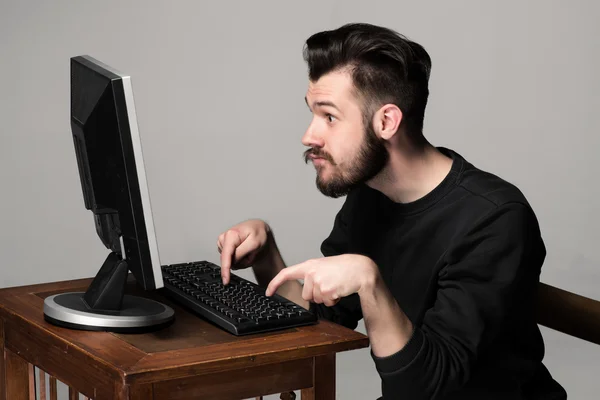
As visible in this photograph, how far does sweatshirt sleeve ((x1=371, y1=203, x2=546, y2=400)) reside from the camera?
5.40 ft

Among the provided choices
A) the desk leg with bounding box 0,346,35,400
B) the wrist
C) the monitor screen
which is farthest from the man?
the desk leg with bounding box 0,346,35,400

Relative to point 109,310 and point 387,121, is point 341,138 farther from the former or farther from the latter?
point 109,310

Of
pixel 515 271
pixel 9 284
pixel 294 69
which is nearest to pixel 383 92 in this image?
pixel 515 271

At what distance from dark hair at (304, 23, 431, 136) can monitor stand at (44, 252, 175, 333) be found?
508mm

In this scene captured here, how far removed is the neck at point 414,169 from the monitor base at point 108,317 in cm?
49

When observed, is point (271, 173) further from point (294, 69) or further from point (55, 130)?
point (55, 130)

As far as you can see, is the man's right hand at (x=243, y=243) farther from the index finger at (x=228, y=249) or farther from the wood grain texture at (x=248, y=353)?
the wood grain texture at (x=248, y=353)

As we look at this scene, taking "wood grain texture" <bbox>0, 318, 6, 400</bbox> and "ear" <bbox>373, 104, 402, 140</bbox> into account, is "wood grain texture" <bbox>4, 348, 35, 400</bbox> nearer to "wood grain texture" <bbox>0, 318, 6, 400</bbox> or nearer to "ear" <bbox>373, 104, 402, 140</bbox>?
"wood grain texture" <bbox>0, 318, 6, 400</bbox>

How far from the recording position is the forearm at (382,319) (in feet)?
5.26

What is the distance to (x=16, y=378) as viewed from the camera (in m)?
1.93

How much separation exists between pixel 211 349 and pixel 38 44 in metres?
2.34

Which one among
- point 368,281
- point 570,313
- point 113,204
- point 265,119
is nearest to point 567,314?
point 570,313

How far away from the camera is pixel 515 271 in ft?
5.72

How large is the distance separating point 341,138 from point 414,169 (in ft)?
0.53
